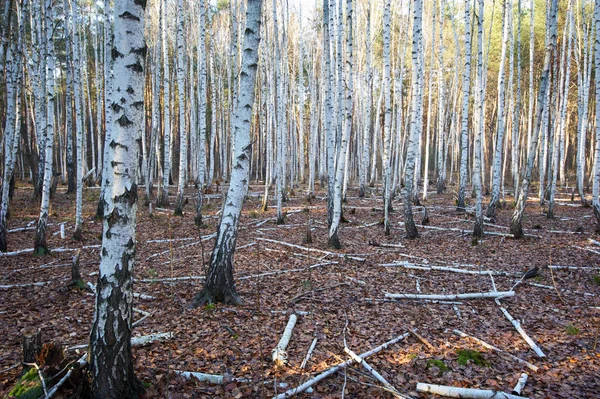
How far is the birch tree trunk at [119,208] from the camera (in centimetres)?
276

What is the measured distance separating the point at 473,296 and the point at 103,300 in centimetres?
497

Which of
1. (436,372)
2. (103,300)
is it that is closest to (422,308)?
(436,372)

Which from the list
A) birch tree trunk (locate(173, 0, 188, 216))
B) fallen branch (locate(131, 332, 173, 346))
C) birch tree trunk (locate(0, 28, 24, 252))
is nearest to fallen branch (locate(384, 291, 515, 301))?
fallen branch (locate(131, 332, 173, 346))

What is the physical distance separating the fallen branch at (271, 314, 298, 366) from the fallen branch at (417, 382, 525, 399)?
1.28 metres

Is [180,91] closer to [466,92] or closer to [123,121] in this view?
[466,92]

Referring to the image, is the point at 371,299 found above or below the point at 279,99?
below

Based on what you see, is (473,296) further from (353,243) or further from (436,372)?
(353,243)

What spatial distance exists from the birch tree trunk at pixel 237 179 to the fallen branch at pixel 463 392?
2.62m

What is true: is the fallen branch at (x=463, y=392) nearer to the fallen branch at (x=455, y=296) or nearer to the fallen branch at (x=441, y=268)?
the fallen branch at (x=455, y=296)

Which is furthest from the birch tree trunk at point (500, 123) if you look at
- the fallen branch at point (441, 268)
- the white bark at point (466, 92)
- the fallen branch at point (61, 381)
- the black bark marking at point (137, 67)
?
the fallen branch at point (61, 381)

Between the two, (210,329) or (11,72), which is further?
(11,72)

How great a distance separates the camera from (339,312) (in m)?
5.17

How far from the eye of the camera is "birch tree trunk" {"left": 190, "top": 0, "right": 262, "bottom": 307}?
4.91 meters

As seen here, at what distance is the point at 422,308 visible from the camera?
5383mm
